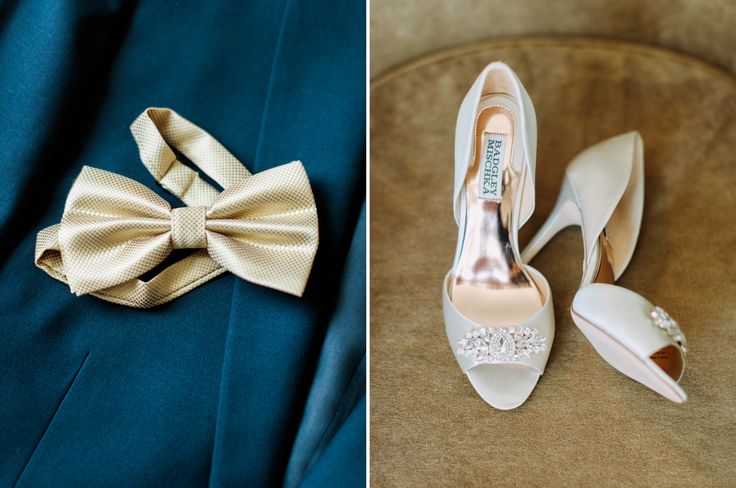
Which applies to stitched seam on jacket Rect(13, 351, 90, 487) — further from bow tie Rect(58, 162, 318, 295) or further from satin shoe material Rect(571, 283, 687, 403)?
satin shoe material Rect(571, 283, 687, 403)

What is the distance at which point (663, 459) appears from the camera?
0.74 m

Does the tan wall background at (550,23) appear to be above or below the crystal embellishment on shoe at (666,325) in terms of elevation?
above

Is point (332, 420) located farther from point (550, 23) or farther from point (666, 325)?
point (550, 23)

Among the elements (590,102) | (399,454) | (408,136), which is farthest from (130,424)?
(590,102)

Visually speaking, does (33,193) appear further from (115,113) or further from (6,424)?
(6,424)

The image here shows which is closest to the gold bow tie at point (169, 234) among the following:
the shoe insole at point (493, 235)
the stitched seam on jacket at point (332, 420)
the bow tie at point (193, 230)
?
the bow tie at point (193, 230)

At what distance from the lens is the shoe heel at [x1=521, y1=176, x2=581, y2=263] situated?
0.90 m

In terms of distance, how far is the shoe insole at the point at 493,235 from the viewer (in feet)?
2.69

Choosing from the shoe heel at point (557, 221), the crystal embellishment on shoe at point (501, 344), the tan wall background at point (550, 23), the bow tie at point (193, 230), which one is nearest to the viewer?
the bow tie at point (193, 230)

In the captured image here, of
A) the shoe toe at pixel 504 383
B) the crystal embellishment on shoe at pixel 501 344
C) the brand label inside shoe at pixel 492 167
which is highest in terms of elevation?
the brand label inside shoe at pixel 492 167

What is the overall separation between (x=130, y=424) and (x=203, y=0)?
1.71 feet

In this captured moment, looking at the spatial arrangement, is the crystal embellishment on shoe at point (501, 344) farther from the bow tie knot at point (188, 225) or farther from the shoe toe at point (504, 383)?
the bow tie knot at point (188, 225)

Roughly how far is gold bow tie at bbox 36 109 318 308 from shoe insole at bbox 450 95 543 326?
0.26 m

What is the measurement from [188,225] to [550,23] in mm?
775
